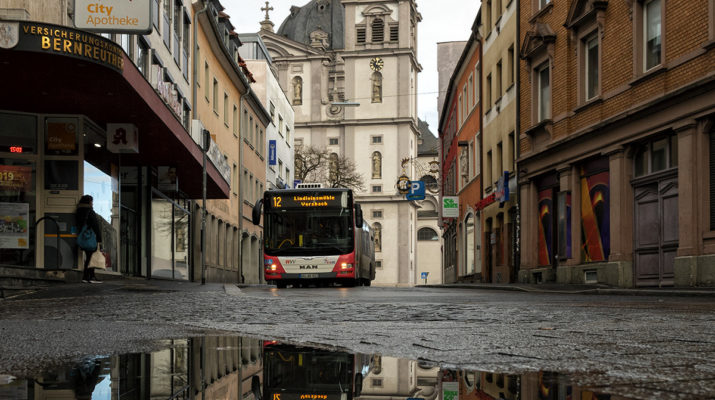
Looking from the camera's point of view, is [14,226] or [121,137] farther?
[121,137]

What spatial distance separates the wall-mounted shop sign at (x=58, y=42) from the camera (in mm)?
14992

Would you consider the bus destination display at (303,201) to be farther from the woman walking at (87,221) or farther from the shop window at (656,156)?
the shop window at (656,156)

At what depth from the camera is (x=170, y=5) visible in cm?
2895

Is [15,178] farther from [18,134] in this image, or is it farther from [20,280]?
[20,280]

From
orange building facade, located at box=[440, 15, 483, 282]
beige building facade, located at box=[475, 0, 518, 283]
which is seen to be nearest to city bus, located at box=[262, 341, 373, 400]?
beige building facade, located at box=[475, 0, 518, 283]

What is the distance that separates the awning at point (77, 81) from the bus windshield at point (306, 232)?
3.95m

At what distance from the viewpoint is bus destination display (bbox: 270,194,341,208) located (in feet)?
85.5

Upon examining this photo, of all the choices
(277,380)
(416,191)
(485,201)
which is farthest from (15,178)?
(416,191)

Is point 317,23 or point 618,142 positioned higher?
point 317,23

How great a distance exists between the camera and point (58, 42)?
50.1 ft

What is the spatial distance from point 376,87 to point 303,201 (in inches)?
2973

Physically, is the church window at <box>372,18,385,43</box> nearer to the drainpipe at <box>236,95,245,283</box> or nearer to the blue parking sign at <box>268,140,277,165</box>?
the blue parking sign at <box>268,140,277,165</box>

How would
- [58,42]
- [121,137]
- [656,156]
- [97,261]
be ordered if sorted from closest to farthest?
[58,42], [97,261], [656,156], [121,137]

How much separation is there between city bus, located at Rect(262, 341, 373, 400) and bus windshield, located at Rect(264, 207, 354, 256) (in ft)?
70.9
